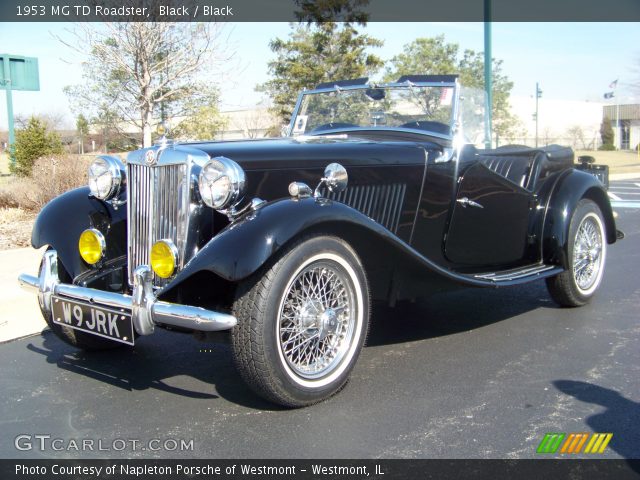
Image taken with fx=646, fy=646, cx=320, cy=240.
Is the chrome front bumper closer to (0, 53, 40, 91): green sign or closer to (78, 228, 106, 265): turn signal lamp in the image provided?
(78, 228, 106, 265): turn signal lamp

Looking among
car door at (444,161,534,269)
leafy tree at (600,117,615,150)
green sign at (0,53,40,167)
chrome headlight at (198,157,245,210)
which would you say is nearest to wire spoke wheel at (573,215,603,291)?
car door at (444,161,534,269)

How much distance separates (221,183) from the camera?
10.4ft

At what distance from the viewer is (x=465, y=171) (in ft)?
14.4

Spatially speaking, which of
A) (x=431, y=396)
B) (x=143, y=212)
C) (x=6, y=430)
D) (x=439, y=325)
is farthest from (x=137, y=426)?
(x=439, y=325)

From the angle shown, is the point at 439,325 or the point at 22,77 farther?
the point at 22,77

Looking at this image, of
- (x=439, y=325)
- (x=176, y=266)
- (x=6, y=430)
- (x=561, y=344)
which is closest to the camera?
(x=6, y=430)

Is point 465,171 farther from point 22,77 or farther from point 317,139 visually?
point 22,77

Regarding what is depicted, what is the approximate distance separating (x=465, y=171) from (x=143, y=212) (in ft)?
7.07

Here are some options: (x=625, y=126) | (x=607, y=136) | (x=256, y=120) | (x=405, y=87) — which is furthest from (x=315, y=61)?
(x=625, y=126)

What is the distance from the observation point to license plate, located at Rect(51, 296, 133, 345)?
3062 mm

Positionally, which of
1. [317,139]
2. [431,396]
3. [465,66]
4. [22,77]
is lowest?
[431,396]

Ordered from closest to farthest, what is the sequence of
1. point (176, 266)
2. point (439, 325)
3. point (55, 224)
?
point (176, 266), point (55, 224), point (439, 325)

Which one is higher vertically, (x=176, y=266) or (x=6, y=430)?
(x=176, y=266)

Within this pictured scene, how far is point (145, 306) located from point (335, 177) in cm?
121
